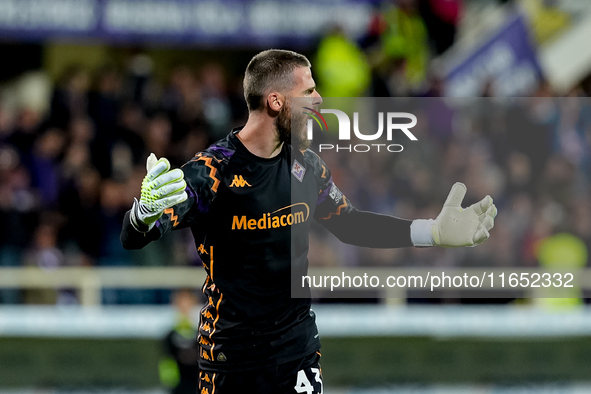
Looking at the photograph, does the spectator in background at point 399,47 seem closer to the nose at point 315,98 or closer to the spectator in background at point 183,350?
the spectator in background at point 183,350

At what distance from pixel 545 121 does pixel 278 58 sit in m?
6.68

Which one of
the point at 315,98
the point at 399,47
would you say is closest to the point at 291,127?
the point at 315,98

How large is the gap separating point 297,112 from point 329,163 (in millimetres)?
3650

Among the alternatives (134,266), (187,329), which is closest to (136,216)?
(187,329)

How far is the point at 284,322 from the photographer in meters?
4.15

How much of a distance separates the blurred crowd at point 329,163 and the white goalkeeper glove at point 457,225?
3.06 metres

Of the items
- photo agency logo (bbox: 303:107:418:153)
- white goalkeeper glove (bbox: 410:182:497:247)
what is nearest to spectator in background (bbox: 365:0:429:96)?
photo agency logo (bbox: 303:107:418:153)

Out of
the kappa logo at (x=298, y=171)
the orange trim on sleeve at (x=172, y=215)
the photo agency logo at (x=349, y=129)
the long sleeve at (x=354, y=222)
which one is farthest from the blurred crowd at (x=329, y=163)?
the orange trim on sleeve at (x=172, y=215)

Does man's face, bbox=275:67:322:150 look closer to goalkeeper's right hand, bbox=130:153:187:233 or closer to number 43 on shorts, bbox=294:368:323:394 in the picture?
goalkeeper's right hand, bbox=130:153:187:233

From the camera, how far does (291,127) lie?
4.19 metres

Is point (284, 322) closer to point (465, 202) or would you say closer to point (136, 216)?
point (136, 216)

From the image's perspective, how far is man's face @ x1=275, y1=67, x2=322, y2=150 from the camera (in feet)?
13.6

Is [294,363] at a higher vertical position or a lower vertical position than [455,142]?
lower

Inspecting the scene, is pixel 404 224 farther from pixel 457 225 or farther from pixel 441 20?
pixel 441 20
